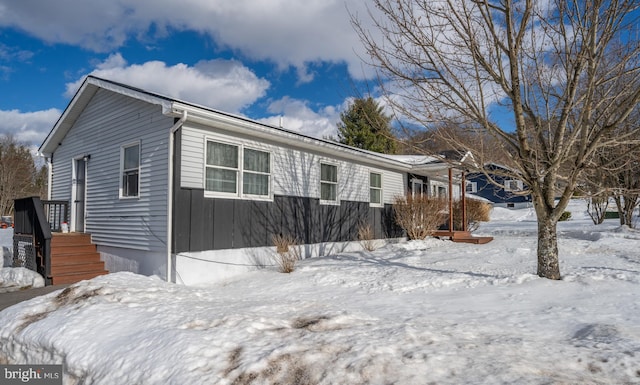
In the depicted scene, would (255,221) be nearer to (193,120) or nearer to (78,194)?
(193,120)

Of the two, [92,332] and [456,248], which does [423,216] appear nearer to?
[456,248]

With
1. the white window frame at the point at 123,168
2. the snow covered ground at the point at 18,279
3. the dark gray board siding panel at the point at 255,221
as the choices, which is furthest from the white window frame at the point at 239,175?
the snow covered ground at the point at 18,279

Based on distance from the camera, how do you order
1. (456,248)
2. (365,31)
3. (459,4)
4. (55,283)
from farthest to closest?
(456,248) → (55,283) → (365,31) → (459,4)

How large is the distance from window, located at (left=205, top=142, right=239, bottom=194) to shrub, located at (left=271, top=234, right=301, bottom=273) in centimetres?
158

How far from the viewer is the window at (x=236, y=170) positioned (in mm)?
7957

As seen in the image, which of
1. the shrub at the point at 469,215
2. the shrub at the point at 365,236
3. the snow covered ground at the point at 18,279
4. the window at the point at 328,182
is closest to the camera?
the snow covered ground at the point at 18,279

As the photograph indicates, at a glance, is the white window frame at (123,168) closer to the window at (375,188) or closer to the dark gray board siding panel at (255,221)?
the dark gray board siding panel at (255,221)

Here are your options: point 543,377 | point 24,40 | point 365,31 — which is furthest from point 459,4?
point 24,40

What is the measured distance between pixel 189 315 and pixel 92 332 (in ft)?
3.18

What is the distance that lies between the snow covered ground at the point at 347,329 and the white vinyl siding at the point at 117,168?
145cm

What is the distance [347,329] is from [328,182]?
7.26m

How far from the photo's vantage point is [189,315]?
4.54 metres

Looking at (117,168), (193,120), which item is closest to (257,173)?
(193,120)

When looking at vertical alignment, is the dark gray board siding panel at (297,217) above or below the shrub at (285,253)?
above
